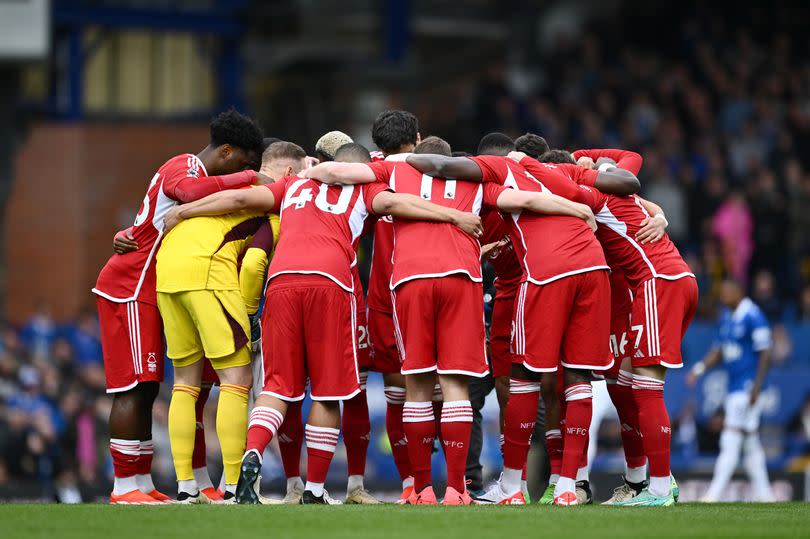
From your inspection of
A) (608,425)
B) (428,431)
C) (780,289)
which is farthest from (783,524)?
(780,289)

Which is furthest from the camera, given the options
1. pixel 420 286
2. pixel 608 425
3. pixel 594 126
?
pixel 594 126

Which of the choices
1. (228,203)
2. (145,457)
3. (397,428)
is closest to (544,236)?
(397,428)

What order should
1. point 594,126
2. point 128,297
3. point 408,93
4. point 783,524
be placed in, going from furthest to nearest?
Answer: point 408,93, point 594,126, point 128,297, point 783,524

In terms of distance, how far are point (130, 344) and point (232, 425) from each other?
0.98 m

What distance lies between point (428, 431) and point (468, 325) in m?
0.71

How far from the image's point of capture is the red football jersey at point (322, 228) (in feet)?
30.4

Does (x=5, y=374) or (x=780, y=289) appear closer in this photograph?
(x=5, y=374)

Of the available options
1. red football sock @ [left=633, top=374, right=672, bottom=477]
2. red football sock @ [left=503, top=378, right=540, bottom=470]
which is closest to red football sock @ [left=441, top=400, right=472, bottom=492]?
red football sock @ [left=503, top=378, right=540, bottom=470]

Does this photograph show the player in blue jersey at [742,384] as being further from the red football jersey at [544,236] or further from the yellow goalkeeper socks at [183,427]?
the yellow goalkeeper socks at [183,427]

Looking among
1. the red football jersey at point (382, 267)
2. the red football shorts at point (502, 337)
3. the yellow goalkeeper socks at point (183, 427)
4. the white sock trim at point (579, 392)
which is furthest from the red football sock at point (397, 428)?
the yellow goalkeeper socks at point (183, 427)

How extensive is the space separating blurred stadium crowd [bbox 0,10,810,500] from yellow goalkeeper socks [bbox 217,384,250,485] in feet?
21.7

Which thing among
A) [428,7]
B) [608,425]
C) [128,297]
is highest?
[428,7]

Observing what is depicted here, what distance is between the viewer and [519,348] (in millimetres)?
9422

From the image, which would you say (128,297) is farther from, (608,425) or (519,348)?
(608,425)
